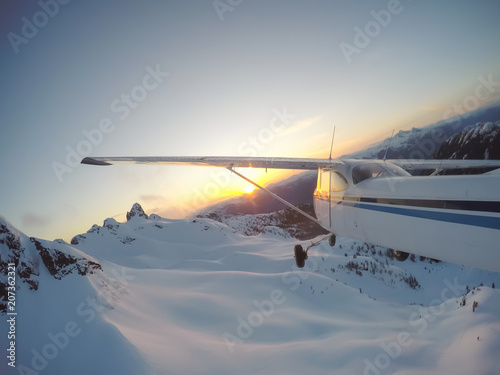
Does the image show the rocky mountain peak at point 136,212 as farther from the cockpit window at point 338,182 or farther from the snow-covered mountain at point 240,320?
the cockpit window at point 338,182

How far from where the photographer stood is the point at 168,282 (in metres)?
12.5

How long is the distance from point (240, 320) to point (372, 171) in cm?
699

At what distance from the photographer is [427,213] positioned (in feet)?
9.78

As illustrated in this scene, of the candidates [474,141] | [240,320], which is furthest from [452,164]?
[474,141]

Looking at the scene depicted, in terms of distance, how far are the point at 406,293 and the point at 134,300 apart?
38.8ft

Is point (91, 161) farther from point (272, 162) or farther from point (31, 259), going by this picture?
point (272, 162)

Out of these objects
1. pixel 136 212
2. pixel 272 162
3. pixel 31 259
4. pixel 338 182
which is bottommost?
pixel 338 182

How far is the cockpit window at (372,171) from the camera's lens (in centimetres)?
446

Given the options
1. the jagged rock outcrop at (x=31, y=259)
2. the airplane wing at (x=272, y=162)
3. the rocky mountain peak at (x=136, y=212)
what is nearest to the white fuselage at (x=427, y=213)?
the airplane wing at (x=272, y=162)

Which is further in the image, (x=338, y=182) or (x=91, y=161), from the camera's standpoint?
(x=91, y=161)

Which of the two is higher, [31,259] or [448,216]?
[31,259]

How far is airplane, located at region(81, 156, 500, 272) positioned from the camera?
2.52 meters

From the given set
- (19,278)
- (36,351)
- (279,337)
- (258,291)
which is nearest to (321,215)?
(279,337)

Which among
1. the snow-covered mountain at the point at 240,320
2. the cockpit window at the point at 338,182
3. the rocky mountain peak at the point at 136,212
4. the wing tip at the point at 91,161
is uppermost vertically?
the rocky mountain peak at the point at 136,212
